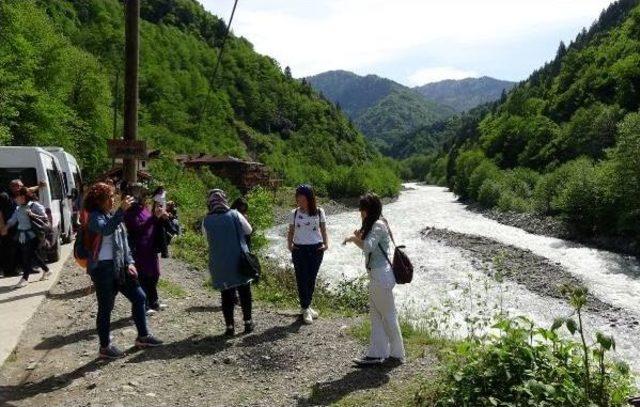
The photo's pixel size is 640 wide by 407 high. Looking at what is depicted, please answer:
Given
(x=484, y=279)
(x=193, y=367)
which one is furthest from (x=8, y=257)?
(x=484, y=279)

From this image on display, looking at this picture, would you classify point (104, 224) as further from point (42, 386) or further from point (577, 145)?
point (577, 145)

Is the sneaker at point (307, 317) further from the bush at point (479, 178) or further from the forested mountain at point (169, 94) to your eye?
the bush at point (479, 178)

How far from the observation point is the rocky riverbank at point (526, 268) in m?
21.2

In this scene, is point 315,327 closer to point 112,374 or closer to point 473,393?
point 112,374

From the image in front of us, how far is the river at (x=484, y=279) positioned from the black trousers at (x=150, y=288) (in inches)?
187

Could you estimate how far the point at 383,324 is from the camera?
688 cm

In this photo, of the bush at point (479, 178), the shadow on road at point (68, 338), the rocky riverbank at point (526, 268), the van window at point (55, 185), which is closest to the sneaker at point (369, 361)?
the rocky riverbank at point (526, 268)

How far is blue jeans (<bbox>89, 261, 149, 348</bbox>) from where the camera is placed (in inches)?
271

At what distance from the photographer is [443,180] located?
172750 mm

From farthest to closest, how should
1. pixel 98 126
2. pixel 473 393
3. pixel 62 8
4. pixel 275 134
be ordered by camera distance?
pixel 275 134 → pixel 62 8 → pixel 98 126 → pixel 473 393

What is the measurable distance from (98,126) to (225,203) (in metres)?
39.5

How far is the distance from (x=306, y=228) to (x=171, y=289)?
4.89 meters

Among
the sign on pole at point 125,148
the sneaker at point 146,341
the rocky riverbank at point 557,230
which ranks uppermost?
the sign on pole at point 125,148

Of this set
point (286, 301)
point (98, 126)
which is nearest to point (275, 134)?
point (98, 126)
